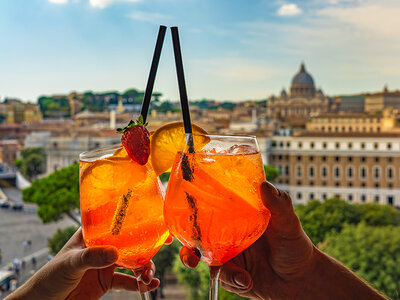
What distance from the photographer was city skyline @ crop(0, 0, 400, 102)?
28.2 ft

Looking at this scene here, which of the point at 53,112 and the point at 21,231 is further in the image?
the point at 53,112

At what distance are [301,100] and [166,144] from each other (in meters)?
21.3

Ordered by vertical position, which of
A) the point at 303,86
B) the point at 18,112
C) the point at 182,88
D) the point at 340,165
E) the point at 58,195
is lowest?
the point at 340,165

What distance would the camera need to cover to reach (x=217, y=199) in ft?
1.18

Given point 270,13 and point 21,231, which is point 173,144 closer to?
point 21,231

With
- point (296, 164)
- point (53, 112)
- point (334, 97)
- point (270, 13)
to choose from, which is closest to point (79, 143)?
point (53, 112)

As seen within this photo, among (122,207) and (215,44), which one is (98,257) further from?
(215,44)

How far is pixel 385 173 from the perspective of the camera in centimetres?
1191

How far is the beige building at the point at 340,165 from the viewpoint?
37.4 ft

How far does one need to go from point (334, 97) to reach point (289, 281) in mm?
21269

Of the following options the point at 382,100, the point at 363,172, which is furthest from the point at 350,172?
the point at 382,100

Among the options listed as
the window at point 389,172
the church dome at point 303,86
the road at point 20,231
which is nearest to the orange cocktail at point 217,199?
the road at point 20,231

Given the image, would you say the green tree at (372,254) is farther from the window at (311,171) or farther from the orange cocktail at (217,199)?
the window at (311,171)

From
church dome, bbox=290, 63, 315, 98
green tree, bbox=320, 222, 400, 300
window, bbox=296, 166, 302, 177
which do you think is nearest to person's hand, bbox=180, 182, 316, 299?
green tree, bbox=320, 222, 400, 300
